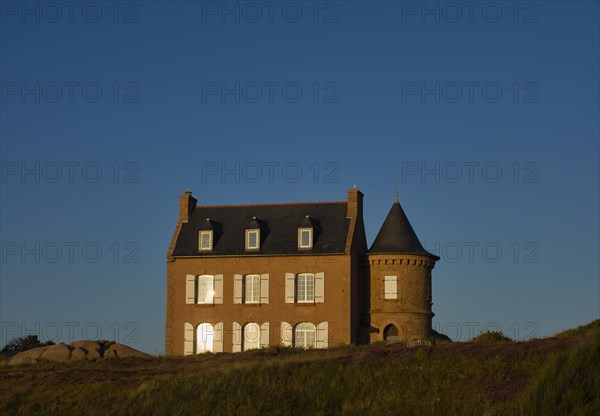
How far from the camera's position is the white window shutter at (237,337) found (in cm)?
4400

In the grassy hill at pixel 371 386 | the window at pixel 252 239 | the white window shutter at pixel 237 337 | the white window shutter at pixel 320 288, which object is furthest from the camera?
the window at pixel 252 239

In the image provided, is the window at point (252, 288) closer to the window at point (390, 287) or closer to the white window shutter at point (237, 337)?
the white window shutter at point (237, 337)

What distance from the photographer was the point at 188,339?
147 feet

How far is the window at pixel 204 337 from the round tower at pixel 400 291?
8.25 metres

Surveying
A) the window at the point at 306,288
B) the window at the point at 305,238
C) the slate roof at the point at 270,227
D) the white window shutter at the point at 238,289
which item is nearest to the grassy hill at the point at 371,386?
the window at the point at 306,288

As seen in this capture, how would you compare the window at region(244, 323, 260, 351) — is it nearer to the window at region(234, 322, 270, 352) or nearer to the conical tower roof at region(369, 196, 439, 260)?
the window at region(234, 322, 270, 352)

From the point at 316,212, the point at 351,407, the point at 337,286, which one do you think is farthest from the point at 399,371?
the point at 316,212

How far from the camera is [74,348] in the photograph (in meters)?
38.9

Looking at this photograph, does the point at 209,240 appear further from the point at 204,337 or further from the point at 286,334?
the point at 286,334

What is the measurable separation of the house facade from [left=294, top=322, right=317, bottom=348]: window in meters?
0.05

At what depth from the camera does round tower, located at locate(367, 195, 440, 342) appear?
142 ft

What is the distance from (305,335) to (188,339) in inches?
245

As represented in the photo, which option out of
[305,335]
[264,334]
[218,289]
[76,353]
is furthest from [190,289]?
[76,353]

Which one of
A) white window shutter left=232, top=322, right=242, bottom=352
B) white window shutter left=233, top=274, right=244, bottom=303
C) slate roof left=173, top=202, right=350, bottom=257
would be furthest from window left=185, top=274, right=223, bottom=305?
white window shutter left=232, top=322, right=242, bottom=352
